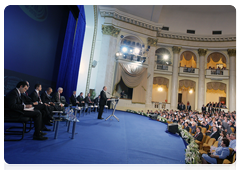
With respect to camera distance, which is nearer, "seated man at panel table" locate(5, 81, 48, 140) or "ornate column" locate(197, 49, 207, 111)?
→ "seated man at panel table" locate(5, 81, 48, 140)

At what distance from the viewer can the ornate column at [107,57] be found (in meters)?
10.9

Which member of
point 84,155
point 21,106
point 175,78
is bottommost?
point 84,155

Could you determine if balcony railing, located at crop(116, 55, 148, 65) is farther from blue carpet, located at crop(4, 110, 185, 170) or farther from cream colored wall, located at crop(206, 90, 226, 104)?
cream colored wall, located at crop(206, 90, 226, 104)

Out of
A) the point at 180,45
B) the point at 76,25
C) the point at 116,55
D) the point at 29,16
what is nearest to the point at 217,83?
the point at 180,45

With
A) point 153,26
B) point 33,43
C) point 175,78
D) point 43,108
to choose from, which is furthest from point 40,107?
point 175,78

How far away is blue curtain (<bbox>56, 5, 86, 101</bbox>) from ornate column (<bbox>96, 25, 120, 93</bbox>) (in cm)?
318

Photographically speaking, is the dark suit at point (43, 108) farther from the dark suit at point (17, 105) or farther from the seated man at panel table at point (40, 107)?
the dark suit at point (17, 105)

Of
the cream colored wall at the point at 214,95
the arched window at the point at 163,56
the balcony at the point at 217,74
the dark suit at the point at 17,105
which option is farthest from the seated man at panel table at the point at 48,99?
the cream colored wall at the point at 214,95

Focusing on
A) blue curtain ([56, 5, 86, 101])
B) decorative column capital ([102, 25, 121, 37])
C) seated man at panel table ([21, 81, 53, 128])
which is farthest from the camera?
decorative column capital ([102, 25, 121, 37])

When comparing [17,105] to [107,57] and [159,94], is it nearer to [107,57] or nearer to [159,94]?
[107,57]

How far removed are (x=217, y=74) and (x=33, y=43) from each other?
53.3 feet

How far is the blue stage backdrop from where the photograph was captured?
3.68 metres

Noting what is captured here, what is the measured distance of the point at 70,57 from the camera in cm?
697

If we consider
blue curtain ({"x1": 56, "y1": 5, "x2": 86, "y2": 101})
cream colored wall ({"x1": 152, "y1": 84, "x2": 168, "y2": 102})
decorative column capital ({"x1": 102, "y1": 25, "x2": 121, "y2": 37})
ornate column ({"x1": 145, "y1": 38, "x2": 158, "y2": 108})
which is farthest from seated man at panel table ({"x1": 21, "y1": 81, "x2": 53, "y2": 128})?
cream colored wall ({"x1": 152, "y1": 84, "x2": 168, "y2": 102})
